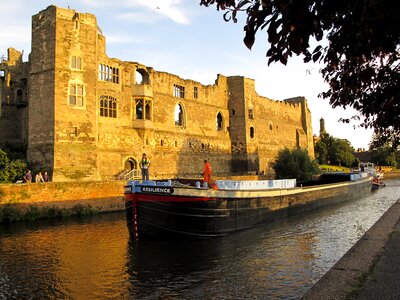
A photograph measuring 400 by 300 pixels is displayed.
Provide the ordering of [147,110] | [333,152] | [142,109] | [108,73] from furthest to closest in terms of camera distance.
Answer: [333,152] → [147,110] → [142,109] → [108,73]

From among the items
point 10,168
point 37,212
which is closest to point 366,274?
point 37,212

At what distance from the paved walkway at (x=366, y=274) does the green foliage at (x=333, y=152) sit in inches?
3025

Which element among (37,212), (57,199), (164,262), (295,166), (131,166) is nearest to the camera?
(164,262)

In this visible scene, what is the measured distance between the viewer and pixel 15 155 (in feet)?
94.6

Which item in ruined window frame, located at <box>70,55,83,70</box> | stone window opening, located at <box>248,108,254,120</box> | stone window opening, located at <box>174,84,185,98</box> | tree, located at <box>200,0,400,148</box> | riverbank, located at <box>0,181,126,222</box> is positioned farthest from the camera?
stone window opening, located at <box>248,108,254,120</box>

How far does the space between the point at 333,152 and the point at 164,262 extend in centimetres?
7921

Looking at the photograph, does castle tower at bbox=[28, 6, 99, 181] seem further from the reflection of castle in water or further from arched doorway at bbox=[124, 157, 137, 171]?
the reflection of castle in water

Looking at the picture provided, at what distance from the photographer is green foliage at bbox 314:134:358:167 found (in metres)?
82.9

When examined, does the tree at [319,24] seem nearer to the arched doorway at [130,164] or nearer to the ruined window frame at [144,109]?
the arched doorway at [130,164]

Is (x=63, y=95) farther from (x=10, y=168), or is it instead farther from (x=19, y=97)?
(x=19, y=97)

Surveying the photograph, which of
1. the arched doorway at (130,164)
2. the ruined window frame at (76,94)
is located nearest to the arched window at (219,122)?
the arched doorway at (130,164)

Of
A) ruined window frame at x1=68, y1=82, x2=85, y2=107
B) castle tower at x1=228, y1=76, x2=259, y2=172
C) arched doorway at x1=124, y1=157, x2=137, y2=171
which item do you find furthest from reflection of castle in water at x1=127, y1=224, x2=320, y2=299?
castle tower at x1=228, y1=76, x2=259, y2=172

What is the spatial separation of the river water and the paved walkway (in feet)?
6.33

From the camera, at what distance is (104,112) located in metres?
30.1
